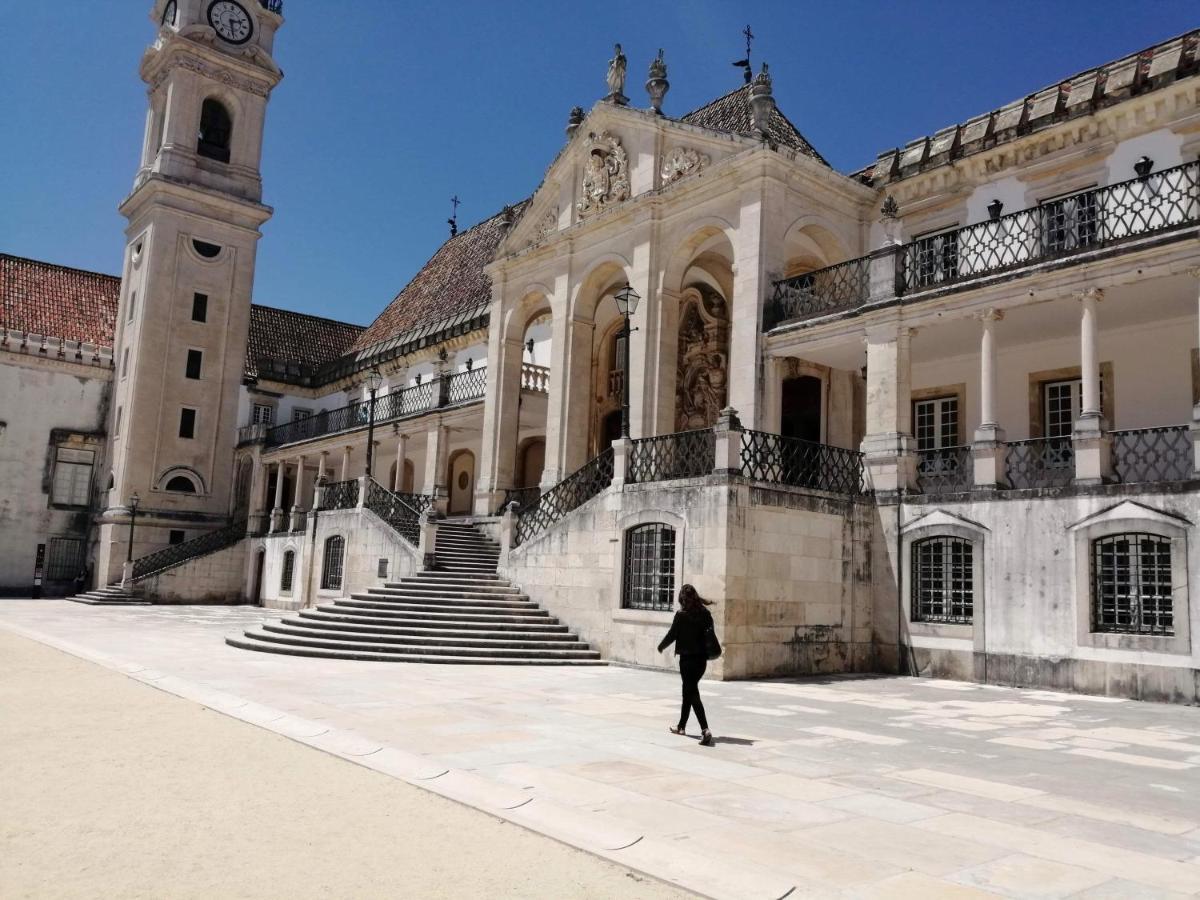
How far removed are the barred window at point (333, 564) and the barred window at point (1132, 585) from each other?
18537 millimetres

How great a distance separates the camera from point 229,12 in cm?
3994

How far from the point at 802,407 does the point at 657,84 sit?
8258 mm

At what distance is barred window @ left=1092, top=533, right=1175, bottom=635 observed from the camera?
1310 cm

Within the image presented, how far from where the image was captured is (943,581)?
15766mm

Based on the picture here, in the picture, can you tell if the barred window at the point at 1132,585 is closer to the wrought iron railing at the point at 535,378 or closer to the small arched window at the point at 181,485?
the wrought iron railing at the point at 535,378

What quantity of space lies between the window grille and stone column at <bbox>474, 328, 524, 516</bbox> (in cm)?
2210

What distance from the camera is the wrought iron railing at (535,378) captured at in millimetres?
27531

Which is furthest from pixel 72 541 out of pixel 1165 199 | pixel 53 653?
pixel 1165 199

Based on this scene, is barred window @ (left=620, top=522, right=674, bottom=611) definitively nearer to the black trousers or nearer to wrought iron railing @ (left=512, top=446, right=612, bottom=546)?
wrought iron railing @ (left=512, top=446, right=612, bottom=546)

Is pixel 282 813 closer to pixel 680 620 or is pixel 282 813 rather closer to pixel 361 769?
pixel 361 769

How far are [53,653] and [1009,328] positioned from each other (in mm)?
17072

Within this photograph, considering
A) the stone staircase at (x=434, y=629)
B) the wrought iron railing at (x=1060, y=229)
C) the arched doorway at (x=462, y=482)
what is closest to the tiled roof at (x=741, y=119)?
the wrought iron railing at (x=1060, y=229)

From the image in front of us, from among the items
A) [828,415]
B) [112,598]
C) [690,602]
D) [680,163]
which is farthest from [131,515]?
[690,602]

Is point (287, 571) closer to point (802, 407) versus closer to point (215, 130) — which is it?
point (802, 407)
